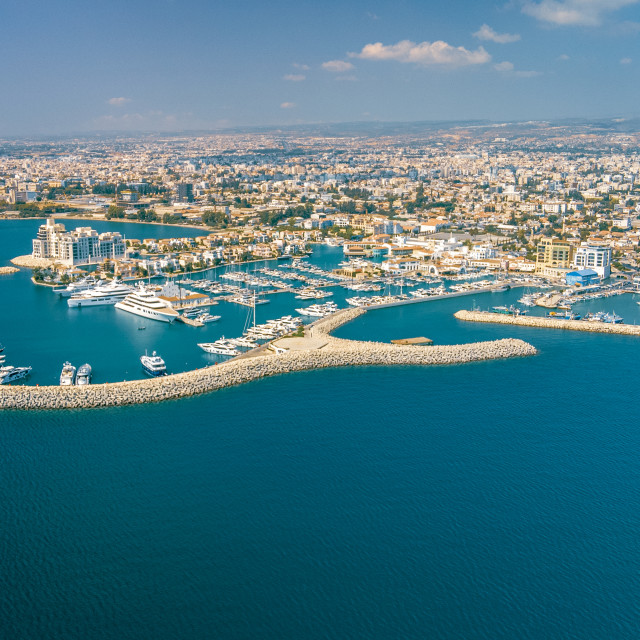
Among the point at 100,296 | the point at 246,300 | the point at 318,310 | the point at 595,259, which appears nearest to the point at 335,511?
the point at 318,310

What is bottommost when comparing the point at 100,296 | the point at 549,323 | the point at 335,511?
the point at 335,511

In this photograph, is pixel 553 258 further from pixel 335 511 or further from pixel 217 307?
pixel 335 511

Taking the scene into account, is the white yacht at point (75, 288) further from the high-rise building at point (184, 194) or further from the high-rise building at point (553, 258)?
the high-rise building at point (184, 194)

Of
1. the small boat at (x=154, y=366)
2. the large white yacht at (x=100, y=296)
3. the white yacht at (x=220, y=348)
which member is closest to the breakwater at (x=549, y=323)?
the white yacht at (x=220, y=348)

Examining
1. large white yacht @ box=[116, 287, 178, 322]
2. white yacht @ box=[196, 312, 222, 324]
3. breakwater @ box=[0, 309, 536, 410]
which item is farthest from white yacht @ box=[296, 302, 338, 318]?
large white yacht @ box=[116, 287, 178, 322]

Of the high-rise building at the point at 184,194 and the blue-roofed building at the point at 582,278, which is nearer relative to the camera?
the blue-roofed building at the point at 582,278
